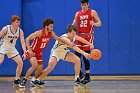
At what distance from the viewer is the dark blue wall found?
404 inches

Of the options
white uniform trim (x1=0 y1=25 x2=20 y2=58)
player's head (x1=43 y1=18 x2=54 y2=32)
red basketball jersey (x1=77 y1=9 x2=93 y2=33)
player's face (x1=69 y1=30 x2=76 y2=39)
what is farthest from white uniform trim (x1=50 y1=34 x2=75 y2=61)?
white uniform trim (x1=0 y1=25 x2=20 y2=58)

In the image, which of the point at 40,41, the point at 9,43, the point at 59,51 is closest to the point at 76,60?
the point at 59,51

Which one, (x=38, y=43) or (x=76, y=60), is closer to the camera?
(x=38, y=43)

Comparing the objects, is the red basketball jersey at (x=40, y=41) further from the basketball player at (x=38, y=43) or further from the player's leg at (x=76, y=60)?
the player's leg at (x=76, y=60)

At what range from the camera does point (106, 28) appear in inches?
407

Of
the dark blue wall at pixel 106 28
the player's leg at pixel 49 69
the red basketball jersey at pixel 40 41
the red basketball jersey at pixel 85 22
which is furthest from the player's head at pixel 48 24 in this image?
the dark blue wall at pixel 106 28

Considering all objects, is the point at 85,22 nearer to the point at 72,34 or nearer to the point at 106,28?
the point at 72,34

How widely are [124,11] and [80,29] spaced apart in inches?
87.4

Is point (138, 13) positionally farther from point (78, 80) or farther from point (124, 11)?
point (78, 80)

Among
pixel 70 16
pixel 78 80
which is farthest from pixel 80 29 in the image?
pixel 70 16

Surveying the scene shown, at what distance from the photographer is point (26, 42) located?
7824mm

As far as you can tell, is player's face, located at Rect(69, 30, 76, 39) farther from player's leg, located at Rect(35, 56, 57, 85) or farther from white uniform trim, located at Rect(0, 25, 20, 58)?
white uniform trim, located at Rect(0, 25, 20, 58)

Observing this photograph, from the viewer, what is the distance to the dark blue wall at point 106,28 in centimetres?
1027

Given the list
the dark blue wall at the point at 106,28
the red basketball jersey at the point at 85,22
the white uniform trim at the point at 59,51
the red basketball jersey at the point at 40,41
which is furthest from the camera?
the dark blue wall at the point at 106,28
